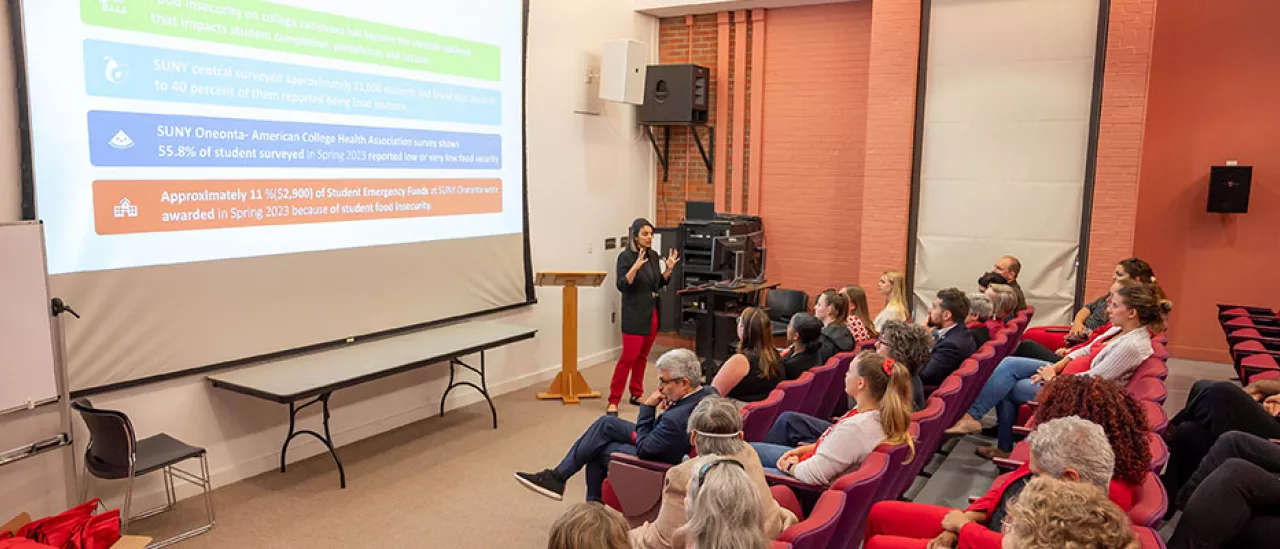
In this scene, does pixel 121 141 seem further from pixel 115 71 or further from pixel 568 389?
pixel 568 389

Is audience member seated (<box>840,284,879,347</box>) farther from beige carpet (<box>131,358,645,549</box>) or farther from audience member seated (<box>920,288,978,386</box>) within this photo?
beige carpet (<box>131,358,645,549</box>)

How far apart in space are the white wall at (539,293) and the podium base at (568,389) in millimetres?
362

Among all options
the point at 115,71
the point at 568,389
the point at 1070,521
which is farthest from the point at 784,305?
the point at 1070,521

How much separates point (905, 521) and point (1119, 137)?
16.1ft

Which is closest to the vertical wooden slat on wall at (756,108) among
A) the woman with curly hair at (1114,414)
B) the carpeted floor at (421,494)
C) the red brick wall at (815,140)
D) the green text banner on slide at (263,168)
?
the red brick wall at (815,140)

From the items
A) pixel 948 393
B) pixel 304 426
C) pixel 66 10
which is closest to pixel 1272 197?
pixel 948 393

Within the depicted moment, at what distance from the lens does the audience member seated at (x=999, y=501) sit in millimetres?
2445

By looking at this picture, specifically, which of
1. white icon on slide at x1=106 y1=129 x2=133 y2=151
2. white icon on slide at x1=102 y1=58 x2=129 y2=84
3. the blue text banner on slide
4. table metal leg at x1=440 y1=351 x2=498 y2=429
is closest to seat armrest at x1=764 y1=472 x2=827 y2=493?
table metal leg at x1=440 y1=351 x2=498 y2=429

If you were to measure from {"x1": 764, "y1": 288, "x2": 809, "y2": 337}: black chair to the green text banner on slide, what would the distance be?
250 cm

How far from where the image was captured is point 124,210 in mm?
4090

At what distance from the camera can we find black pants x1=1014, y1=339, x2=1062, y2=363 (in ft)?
18.3

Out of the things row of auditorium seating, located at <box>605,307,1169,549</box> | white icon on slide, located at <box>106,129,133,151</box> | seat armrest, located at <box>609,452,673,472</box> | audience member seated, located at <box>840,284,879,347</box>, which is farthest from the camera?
audience member seated, located at <box>840,284,879,347</box>

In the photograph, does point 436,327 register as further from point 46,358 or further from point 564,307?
point 46,358

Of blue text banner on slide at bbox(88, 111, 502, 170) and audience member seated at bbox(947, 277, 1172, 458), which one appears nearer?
blue text banner on slide at bbox(88, 111, 502, 170)
